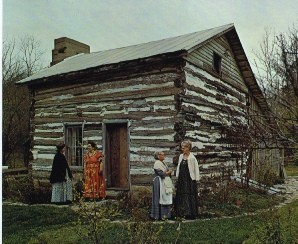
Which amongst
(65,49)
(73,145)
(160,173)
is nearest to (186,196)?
(160,173)

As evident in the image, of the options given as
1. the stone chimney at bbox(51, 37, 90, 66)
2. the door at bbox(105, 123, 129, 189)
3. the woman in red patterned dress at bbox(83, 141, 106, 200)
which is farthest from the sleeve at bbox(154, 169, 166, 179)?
the stone chimney at bbox(51, 37, 90, 66)

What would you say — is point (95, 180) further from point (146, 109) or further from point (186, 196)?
point (186, 196)

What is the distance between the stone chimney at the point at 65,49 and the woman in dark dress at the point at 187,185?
5999 millimetres

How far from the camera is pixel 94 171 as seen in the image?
782 cm

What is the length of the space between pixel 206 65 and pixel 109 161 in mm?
2999

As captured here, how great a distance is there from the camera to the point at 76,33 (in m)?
5.33

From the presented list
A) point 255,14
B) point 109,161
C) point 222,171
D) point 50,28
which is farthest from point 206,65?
point 50,28

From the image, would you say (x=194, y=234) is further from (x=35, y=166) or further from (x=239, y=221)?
(x=35, y=166)

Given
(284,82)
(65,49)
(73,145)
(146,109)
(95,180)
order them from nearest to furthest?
(284,82)
(146,109)
(95,180)
(73,145)
(65,49)

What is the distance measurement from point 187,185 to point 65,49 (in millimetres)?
6951


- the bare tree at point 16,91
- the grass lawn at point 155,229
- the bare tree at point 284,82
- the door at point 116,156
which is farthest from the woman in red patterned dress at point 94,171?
the bare tree at point 284,82

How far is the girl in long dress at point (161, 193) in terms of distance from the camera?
6215mm

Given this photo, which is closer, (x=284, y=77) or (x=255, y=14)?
(x=284, y=77)

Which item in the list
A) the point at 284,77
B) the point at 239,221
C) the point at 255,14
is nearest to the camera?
the point at 284,77
